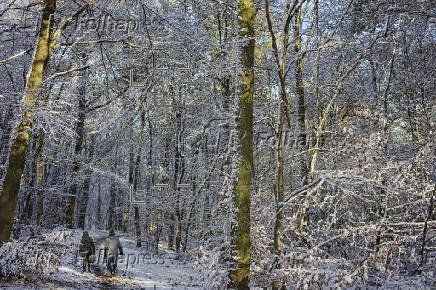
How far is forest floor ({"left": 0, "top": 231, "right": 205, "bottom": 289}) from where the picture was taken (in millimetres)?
8891

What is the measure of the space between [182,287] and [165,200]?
7749 mm

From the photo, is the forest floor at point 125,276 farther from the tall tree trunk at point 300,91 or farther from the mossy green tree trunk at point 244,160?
the tall tree trunk at point 300,91

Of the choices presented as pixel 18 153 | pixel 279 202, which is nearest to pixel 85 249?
pixel 18 153

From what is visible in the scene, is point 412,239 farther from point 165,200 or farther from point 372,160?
point 165,200

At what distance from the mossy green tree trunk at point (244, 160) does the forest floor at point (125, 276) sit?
1.20 metres

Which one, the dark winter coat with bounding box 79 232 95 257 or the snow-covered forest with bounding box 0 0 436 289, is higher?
the snow-covered forest with bounding box 0 0 436 289

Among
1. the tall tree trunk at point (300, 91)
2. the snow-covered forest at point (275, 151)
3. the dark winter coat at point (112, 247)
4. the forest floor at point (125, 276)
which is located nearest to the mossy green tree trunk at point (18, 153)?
the snow-covered forest at point (275, 151)

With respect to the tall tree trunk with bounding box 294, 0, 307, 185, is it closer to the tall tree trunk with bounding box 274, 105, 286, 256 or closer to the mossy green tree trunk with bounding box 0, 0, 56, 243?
the tall tree trunk with bounding box 274, 105, 286, 256

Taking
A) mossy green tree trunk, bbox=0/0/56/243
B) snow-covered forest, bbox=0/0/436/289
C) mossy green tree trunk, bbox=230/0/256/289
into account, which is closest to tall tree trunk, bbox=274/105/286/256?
snow-covered forest, bbox=0/0/436/289

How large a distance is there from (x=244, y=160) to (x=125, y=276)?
9.11 meters

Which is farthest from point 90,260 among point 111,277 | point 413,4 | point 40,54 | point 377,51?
point 413,4

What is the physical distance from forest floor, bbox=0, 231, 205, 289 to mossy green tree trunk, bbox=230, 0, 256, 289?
3.95 ft

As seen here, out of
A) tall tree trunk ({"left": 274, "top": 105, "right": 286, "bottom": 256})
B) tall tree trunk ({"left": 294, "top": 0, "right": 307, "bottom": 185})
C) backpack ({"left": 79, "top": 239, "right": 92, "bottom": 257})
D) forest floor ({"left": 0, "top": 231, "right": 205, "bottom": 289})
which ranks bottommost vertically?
forest floor ({"left": 0, "top": 231, "right": 205, "bottom": 289})

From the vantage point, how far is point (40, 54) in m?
8.59
